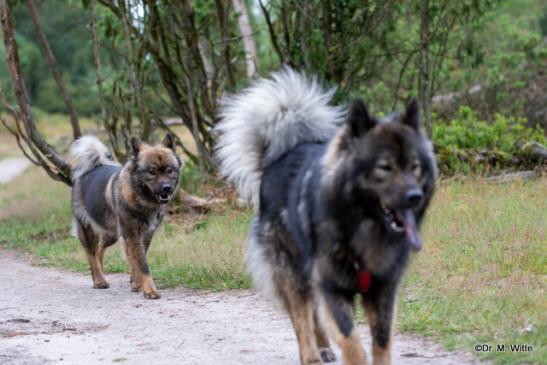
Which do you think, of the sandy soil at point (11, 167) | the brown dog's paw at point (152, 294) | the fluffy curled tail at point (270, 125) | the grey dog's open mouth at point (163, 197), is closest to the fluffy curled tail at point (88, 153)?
the grey dog's open mouth at point (163, 197)

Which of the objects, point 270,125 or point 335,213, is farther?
point 270,125

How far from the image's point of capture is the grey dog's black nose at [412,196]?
451 centimetres

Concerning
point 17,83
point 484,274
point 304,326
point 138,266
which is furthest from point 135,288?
point 17,83

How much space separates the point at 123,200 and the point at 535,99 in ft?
40.7

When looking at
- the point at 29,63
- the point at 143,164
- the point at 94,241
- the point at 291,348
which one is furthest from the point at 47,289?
the point at 29,63

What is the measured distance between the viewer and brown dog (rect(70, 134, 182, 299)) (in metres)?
9.31

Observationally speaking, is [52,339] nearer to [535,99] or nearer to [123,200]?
[123,200]

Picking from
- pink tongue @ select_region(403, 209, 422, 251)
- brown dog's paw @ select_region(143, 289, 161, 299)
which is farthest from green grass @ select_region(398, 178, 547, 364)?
brown dog's paw @ select_region(143, 289, 161, 299)

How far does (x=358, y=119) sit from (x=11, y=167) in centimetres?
3477

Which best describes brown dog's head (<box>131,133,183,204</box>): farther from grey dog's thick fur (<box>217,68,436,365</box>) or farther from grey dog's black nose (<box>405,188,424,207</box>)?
grey dog's black nose (<box>405,188,424,207</box>)

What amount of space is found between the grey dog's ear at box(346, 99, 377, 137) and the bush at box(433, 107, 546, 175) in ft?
29.0

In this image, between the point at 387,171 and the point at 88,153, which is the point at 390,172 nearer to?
the point at 387,171

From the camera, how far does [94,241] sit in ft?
34.2

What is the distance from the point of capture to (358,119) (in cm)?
481
